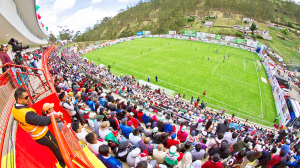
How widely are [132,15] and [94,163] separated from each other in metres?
123

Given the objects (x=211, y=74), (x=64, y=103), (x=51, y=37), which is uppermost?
(x=51, y=37)

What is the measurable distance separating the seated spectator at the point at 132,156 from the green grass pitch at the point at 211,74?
1587 centimetres

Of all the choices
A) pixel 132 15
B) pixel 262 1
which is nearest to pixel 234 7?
pixel 262 1

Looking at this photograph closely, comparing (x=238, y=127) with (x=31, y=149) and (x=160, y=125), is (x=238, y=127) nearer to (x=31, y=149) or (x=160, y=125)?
(x=160, y=125)

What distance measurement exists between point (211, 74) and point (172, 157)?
24456 millimetres

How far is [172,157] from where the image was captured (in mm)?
3979

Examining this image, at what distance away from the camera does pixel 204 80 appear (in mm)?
23625

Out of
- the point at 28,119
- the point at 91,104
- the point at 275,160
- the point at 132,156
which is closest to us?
the point at 28,119

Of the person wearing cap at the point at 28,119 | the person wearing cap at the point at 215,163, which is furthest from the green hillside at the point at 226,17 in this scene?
the person wearing cap at the point at 28,119

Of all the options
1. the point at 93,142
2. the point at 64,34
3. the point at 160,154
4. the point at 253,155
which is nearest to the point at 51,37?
the point at 64,34

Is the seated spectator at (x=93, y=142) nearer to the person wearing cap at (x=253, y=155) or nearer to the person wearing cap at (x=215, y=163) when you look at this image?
the person wearing cap at (x=215, y=163)

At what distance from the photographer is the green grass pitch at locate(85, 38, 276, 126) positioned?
18292mm

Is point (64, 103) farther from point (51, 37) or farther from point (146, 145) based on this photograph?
point (51, 37)

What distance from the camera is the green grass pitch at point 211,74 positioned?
60.0 feet
